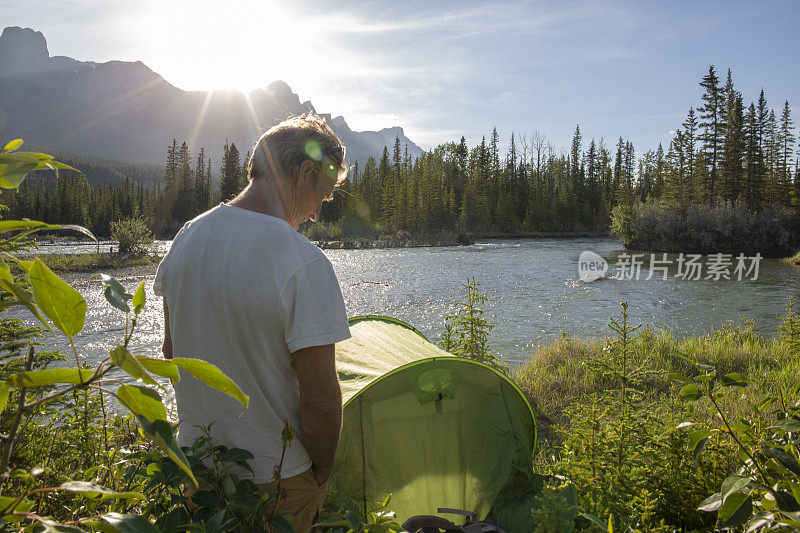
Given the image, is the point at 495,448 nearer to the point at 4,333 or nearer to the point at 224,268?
the point at 224,268

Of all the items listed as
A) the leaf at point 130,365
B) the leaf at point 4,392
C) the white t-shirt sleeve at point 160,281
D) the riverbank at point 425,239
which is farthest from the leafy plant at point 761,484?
the riverbank at point 425,239

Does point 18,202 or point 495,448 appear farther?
point 18,202

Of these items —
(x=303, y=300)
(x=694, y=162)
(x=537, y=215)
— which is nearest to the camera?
(x=303, y=300)

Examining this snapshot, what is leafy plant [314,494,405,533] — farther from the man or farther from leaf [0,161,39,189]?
leaf [0,161,39,189]

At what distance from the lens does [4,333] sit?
102 inches

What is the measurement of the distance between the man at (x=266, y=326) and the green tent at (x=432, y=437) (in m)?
1.10

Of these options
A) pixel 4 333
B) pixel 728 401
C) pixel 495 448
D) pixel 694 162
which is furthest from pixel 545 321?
pixel 694 162

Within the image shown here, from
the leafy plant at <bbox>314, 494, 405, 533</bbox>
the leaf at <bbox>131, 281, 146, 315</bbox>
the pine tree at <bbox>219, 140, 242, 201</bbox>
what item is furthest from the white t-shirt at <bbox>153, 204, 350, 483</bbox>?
the pine tree at <bbox>219, 140, 242, 201</bbox>

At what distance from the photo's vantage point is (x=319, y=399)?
1.47 m

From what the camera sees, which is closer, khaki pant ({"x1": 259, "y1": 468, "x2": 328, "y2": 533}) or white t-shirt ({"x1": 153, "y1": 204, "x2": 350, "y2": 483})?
white t-shirt ({"x1": 153, "y1": 204, "x2": 350, "y2": 483})

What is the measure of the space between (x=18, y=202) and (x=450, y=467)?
70.3 meters

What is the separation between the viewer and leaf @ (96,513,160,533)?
44 centimetres

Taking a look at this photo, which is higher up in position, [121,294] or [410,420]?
[121,294]

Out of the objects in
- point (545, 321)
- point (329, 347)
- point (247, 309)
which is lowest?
point (545, 321)
